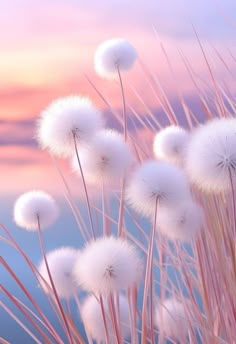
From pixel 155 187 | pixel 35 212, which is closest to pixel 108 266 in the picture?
pixel 155 187

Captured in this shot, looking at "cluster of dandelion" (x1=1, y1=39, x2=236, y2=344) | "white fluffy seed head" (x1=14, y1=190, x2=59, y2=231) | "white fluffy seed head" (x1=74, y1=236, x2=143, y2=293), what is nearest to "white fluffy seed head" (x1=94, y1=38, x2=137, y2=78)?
"cluster of dandelion" (x1=1, y1=39, x2=236, y2=344)

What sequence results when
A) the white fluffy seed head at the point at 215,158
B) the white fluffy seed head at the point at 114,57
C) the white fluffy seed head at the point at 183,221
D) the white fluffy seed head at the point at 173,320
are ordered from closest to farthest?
1. the white fluffy seed head at the point at 215,158
2. the white fluffy seed head at the point at 183,221
3. the white fluffy seed head at the point at 114,57
4. the white fluffy seed head at the point at 173,320

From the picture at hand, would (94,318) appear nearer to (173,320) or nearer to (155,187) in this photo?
(173,320)

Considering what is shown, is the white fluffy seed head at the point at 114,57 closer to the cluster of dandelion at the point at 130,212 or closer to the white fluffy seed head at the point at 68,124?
the cluster of dandelion at the point at 130,212

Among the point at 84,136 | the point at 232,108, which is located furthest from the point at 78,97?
the point at 232,108

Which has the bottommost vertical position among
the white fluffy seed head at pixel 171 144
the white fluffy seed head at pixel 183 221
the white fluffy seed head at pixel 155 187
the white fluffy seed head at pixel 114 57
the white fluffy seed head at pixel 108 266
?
the white fluffy seed head at pixel 108 266

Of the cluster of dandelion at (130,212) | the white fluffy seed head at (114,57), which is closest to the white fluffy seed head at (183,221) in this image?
the cluster of dandelion at (130,212)
